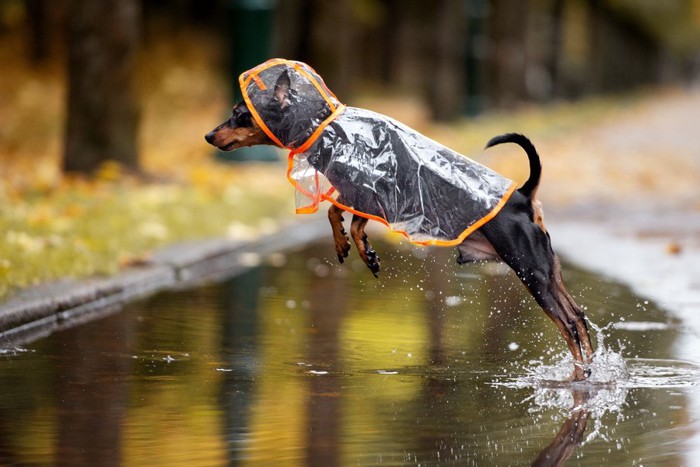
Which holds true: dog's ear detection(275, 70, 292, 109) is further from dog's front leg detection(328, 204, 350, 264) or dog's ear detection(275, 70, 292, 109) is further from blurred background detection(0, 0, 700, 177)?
blurred background detection(0, 0, 700, 177)

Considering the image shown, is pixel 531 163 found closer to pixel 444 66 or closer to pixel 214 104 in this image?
pixel 214 104

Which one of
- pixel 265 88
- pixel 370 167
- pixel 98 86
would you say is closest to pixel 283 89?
pixel 265 88

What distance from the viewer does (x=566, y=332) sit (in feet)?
23.1

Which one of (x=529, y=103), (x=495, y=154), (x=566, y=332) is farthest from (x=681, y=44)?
(x=566, y=332)

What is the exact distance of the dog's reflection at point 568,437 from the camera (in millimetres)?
5328

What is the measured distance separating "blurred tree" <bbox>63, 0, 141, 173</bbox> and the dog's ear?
10757 mm

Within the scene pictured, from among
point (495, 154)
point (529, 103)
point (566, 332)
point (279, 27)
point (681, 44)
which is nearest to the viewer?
point (566, 332)

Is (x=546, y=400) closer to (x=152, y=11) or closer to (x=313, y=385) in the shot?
(x=313, y=385)

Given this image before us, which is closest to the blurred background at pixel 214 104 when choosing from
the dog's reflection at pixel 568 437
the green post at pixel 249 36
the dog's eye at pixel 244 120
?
the green post at pixel 249 36

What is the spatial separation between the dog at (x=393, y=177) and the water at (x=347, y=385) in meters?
0.71

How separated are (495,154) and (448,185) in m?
18.0

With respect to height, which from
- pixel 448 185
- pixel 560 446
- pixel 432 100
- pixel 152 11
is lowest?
pixel 560 446

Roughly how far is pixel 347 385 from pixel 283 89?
142 cm

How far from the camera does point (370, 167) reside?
22.4 feet
